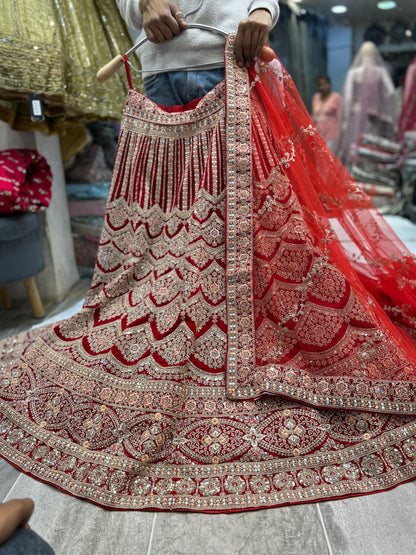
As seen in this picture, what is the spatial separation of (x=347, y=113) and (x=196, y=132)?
12.2 feet

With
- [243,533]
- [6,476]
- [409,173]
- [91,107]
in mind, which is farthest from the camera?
[409,173]

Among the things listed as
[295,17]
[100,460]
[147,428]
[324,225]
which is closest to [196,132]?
[324,225]

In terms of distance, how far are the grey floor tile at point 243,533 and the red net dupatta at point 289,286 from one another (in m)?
0.33

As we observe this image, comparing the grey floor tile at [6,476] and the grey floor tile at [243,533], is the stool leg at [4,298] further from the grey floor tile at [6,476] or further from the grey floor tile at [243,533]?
the grey floor tile at [243,533]

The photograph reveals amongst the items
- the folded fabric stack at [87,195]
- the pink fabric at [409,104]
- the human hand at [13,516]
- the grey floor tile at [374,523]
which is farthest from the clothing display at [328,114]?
the human hand at [13,516]

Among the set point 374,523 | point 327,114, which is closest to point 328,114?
point 327,114

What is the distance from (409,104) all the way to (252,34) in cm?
382

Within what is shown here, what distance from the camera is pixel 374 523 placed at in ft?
3.21

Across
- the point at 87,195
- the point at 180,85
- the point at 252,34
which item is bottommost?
the point at 87,195

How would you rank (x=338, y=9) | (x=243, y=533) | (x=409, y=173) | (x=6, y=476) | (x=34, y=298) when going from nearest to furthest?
1. (x=243, y=533)
2. (x=6, y=476)
3. (x=34, y=298)
4. (x=338, y=9)
5. (x=409, y=173)

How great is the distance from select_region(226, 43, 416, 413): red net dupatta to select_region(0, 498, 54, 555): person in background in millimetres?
666

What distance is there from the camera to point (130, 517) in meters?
1.03

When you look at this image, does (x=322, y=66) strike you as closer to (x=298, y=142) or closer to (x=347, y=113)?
(x=347, y=113)

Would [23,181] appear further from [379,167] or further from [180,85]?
[379,167]
